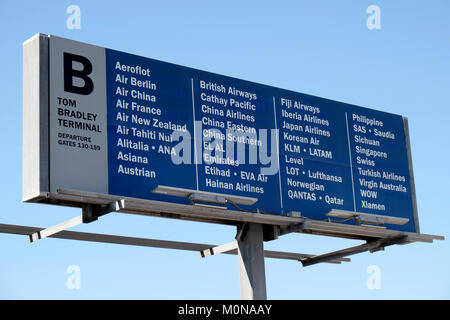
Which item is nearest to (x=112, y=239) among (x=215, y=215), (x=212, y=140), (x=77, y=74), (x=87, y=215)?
(x=87, y=215)

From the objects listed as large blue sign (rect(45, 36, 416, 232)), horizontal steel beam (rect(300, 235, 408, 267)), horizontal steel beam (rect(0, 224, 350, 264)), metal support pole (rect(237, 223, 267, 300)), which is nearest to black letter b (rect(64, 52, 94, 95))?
large blue sign (rect(45, 36, 416, 232))

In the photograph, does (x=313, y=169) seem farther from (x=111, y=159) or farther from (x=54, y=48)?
(x=54, y=48)

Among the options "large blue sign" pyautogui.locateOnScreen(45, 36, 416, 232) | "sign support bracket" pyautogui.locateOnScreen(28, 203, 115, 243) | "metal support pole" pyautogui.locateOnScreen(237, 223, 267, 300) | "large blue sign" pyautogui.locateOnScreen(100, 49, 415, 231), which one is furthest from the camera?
"metal support pole" pyautogui.locateOnScreen(237, 223, 267, 300)

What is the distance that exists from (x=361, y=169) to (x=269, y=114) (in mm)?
1940

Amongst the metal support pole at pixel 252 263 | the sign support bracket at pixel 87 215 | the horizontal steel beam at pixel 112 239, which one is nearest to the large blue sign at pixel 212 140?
the sign support bracket at pixel 87 215

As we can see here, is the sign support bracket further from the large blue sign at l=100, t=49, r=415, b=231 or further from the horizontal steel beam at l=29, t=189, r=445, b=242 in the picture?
the large blue sign at l=100, t=49, r=415, b=231

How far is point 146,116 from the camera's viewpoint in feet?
43.4

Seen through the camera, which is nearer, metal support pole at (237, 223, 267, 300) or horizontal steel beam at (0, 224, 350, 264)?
horizontal steel beam at (0, 224, 350, 264)

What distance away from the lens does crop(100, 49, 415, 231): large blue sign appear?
13.1 metres

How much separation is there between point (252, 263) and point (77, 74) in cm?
377

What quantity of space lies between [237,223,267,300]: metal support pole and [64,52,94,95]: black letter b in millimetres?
3245

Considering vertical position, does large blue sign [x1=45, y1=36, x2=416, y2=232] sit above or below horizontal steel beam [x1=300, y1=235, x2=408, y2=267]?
above
